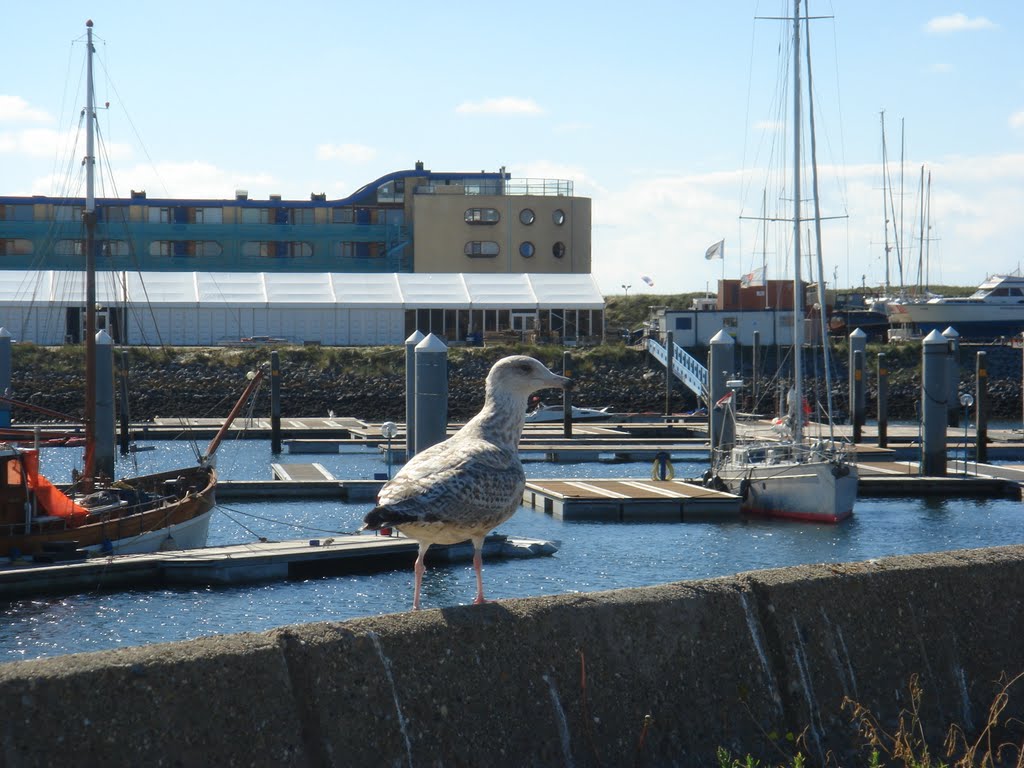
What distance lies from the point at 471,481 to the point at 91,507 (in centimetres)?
2102

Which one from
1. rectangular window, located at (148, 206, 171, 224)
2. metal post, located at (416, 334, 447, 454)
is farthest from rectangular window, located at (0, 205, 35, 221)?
metal post, located at (416, 334, 447, 454)

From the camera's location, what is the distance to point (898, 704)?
6.12m

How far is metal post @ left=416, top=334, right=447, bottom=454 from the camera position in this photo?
1025 inches

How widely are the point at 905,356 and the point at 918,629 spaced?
7091 centimetres

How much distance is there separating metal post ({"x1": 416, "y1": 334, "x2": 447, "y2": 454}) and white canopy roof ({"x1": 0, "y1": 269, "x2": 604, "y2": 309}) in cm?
4670

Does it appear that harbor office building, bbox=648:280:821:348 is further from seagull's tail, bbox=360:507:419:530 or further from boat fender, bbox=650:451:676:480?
seagull's tail, bbox=360:507:419:530

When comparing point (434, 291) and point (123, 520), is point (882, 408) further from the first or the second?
point (434, 291)

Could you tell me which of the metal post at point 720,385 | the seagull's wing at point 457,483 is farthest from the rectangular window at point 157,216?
the seagull's wing at point 457,483

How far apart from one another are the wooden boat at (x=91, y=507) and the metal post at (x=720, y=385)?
549 inches

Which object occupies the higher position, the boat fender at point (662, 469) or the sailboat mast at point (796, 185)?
the sailboat mast at point (796, 185)

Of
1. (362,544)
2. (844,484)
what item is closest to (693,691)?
(362,544)

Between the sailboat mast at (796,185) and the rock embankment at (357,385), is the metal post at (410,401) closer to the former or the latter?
the sailboat mast at (796,185)

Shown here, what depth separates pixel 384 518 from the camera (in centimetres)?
637

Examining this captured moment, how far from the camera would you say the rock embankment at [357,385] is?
210 ft
